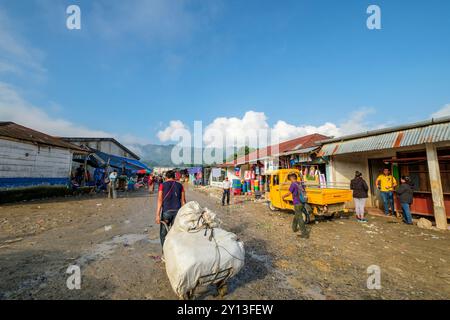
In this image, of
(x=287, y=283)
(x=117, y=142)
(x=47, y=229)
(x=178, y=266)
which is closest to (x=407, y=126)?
(x=287, y=283)

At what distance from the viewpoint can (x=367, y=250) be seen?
196 inches

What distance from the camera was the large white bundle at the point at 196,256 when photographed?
242 cm

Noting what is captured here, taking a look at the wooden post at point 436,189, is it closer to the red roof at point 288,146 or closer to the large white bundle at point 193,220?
the red roof at point 288,146

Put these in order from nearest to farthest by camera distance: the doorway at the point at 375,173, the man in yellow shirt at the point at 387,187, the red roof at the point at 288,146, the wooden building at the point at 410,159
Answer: the wooden building at the point at 410,159, the man in yellow shirt at the point at 387,187, the doorway at the point at 375,173, the red roof at the point at 288,146

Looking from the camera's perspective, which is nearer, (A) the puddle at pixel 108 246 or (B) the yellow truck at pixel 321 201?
(A) the puddle at pixel 108 246

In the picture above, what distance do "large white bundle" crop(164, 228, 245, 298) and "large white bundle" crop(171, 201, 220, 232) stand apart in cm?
8

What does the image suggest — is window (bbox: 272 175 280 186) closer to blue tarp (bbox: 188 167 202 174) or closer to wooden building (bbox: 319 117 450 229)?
wooden building (bbox: 319 117 450 229)

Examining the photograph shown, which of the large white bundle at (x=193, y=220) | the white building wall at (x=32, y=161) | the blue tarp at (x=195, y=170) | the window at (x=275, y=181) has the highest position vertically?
the blue tarp at (x=195, y=170)

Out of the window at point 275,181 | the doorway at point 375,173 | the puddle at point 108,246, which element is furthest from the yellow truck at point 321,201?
the puddle at point 108,246

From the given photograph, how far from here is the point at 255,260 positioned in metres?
4.41

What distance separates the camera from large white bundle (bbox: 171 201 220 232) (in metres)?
2.97

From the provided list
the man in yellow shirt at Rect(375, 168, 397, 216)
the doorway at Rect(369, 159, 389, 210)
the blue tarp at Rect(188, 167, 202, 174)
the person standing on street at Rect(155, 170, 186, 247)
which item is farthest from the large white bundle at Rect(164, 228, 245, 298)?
the blue tarp at Rect(188, 167, 202, 174)

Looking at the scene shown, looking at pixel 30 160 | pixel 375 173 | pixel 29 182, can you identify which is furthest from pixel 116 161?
pixel 375 173

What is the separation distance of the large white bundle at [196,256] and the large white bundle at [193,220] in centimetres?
8
